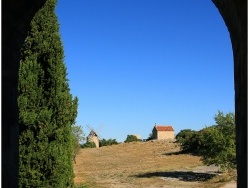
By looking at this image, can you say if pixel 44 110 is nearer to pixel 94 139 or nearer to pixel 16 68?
pixel 16 68

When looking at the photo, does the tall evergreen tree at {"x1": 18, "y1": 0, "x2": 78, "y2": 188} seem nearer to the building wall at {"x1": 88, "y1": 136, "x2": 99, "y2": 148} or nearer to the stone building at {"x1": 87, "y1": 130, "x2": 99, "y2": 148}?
the building wall at {"x1": 88, "y1": 136, "x2": 99, "y2": 148}

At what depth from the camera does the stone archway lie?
10.5ft

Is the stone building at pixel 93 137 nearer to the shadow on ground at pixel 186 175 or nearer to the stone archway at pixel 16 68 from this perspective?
the shadow on ground at pixel 186 175

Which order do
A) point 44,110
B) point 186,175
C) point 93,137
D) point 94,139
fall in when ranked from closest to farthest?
point 44,110
point 186,175
point 94,139
point 93,137

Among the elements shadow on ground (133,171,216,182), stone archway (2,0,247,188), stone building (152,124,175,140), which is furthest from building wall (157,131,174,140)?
stone archway (2,0,247,188)

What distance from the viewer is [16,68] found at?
4.18 m

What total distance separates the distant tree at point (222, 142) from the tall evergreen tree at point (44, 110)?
11.2 meters

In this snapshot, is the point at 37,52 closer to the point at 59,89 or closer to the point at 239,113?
the point at 59,89

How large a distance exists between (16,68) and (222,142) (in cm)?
1690

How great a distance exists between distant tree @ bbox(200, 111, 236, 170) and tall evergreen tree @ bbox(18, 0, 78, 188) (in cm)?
1122

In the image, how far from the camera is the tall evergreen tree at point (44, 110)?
9.66 meters

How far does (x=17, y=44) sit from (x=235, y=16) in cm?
226

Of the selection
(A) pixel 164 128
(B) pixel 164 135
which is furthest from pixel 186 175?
(A) pixel 164 128

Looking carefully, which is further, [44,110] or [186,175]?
[186,175]
